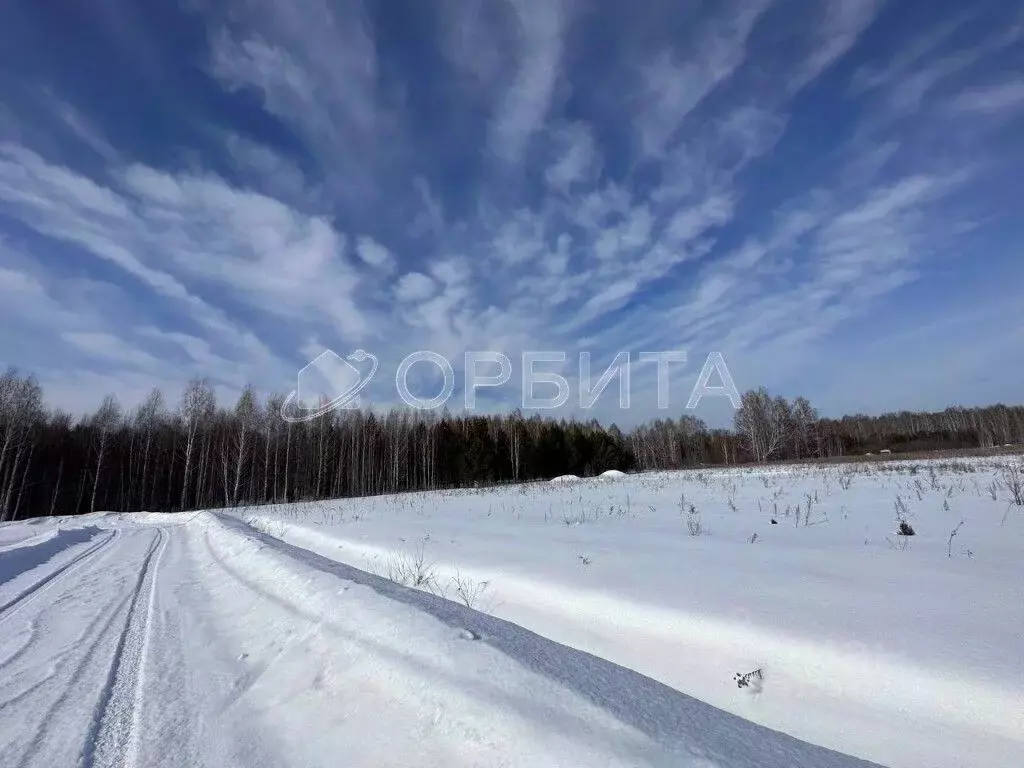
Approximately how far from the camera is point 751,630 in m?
2.70

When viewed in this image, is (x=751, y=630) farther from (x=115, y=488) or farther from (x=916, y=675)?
(x=115, y=488)

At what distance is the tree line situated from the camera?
36.7 meters

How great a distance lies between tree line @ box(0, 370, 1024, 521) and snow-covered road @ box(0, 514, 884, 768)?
100ft

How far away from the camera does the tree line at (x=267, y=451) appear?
36719 mm

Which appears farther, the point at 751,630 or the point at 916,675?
the point at 751,630

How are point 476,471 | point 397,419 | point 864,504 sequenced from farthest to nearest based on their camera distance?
point 397,419 < point 476,471 < point 864,504

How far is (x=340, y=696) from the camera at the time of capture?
2363 mm

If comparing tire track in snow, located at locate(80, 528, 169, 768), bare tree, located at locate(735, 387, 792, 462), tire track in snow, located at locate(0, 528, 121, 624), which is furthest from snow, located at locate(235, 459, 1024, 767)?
bare tree, located at locate(735, 387, 792, 462)

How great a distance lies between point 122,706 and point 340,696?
121 centimetres

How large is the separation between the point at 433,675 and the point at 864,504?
796 centimetres

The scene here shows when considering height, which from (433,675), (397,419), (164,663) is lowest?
(164,663)

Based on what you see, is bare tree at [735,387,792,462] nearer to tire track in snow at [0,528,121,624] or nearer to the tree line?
the tree line

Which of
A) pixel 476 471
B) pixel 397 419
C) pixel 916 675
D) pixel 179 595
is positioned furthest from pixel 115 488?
pixel 916 675

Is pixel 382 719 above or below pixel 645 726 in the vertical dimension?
below
